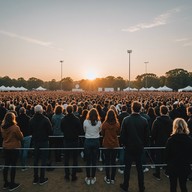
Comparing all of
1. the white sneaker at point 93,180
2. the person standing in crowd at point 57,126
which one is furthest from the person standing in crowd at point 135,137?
the person standing in crowd at point 57,126

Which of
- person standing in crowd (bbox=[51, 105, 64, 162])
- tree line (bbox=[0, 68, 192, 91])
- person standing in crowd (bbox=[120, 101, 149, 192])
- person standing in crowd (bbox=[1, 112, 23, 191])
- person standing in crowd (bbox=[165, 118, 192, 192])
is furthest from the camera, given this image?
tree line (bbox=[0, 68, 192, 91])

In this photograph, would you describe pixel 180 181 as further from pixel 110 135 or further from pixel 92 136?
pixel 92 136

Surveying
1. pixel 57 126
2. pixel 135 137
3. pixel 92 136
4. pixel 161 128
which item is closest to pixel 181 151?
pixel 135 137

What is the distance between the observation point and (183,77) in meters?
109

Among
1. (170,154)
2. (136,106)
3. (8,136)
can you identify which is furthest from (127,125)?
(8,136)

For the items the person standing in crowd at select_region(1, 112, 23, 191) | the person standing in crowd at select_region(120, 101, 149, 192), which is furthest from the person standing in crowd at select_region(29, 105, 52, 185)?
the person standing in crowd at select_region(120, 101, 149, 192)

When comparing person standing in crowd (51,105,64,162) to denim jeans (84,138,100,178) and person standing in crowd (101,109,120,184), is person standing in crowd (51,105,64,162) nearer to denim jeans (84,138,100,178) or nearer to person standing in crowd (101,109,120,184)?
denim jeans (84,138,100,178)

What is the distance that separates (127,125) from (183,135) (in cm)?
161

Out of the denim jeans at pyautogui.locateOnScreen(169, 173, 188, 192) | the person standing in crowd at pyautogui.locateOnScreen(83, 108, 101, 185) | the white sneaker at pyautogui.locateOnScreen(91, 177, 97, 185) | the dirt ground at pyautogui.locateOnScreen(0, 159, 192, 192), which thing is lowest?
the dirt ground at pyautogui.locateOnScreen(0, 159, 192, 192)

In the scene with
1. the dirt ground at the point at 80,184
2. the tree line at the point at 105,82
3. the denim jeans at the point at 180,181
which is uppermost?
the tree line at the point at 105,82

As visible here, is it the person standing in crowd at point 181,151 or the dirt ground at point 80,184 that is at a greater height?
the person standing in crowd at point 181,151

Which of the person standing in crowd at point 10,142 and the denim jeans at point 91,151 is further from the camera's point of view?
the denim jeans at point 91,151

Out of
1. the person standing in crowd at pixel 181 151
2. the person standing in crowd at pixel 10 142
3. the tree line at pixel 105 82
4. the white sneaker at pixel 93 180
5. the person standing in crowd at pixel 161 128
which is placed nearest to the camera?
the person standing in crowd at pixel 181 151

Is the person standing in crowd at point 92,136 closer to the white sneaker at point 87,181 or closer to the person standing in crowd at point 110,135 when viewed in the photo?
the white sneaker at point 87,181
